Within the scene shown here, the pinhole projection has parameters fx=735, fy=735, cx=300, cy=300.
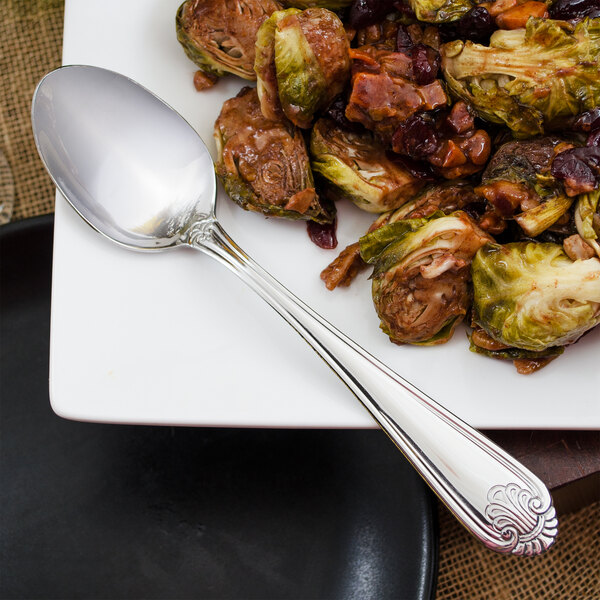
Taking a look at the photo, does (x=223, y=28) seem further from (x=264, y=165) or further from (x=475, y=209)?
(x=475, y=209)

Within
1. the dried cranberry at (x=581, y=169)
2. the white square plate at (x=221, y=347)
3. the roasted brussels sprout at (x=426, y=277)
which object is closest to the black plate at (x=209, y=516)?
the white square plate at (x=221, y=347)

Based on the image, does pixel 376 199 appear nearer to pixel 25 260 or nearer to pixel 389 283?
pixel 389 283

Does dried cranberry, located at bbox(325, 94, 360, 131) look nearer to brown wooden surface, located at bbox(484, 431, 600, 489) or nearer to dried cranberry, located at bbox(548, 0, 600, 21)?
dried cranberry, located at bbox(548, 0, 600, 21)

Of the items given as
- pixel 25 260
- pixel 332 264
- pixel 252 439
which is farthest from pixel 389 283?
pixel 25 260

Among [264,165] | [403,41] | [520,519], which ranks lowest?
[520,519]

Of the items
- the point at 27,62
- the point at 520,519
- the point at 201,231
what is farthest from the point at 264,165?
the point at 27,62

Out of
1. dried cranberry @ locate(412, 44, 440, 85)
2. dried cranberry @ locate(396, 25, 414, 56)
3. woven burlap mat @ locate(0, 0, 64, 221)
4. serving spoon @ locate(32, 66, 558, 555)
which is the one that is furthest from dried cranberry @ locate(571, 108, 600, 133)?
woven burlap mat @ locate(0, 0, 64, 221)

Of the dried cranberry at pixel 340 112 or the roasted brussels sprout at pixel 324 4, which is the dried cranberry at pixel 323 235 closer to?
the dried cranberry at pixel 340 112
